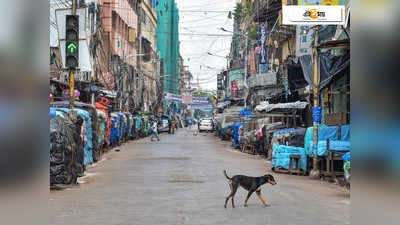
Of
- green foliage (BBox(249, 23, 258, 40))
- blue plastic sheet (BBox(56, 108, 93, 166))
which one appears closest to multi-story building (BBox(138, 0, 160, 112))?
green foliage (BBox(249, 23, 258, 40))

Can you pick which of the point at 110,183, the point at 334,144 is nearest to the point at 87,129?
the point at 110,183

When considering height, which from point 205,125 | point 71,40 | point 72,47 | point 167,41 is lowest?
point 205,125

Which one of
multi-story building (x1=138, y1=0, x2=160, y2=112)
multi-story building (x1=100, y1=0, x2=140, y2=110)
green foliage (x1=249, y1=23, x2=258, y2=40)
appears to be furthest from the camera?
multi-story building (x1=138, y1=0, x2=160, y2=112)

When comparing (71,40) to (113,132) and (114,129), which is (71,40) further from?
(114,129)

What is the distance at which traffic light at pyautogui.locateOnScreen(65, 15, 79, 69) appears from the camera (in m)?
11.6

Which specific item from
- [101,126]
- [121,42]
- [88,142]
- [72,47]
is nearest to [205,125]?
[121,42]

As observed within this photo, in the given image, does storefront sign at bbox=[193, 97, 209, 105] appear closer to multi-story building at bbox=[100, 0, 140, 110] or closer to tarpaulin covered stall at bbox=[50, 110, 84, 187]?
multi-story building at bbox=[100, 0, 140, 110]

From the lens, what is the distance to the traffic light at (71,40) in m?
11.6

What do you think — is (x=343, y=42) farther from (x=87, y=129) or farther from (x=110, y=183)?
(x=87, y=129)

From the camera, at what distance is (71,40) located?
38.5 feet

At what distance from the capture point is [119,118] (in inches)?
1291

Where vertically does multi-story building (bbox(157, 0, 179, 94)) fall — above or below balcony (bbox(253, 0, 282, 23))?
above

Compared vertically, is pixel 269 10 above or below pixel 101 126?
above
